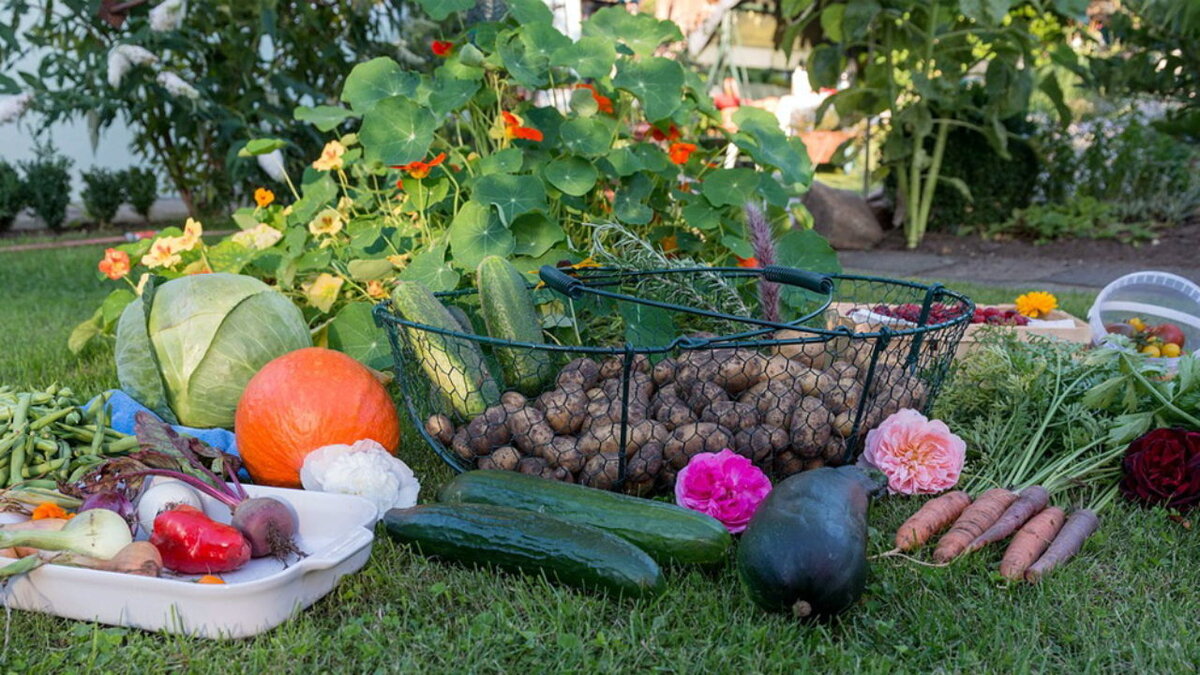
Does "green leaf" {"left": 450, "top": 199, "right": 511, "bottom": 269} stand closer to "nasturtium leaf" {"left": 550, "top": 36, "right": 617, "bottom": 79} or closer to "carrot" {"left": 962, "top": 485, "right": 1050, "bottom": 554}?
"nasturtium leaf" {"left": 550, "top": 36, "right": 617, "bottom": 79}

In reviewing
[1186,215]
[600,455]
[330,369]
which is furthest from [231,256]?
[1186,215]

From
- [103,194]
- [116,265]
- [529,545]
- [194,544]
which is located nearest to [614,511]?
[529,545]

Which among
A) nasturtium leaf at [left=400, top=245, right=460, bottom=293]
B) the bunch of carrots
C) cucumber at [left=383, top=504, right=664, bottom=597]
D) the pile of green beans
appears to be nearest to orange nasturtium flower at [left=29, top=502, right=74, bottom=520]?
the pile of green beans

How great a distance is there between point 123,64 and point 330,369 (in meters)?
3.43

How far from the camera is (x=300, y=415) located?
2105mm

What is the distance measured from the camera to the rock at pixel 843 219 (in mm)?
6840

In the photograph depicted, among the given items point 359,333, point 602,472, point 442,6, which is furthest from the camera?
point 442,6

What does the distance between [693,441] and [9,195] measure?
6.79 meters

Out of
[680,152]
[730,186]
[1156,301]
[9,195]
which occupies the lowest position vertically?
[9,195]

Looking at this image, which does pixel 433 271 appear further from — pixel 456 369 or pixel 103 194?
pixel 103 194

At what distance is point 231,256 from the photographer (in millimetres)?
3404

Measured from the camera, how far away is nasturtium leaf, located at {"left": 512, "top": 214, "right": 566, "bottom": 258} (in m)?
2.99

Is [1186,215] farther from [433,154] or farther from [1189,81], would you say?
[433,154]

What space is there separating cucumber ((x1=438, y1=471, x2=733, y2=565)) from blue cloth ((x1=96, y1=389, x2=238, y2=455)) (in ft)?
2.34
